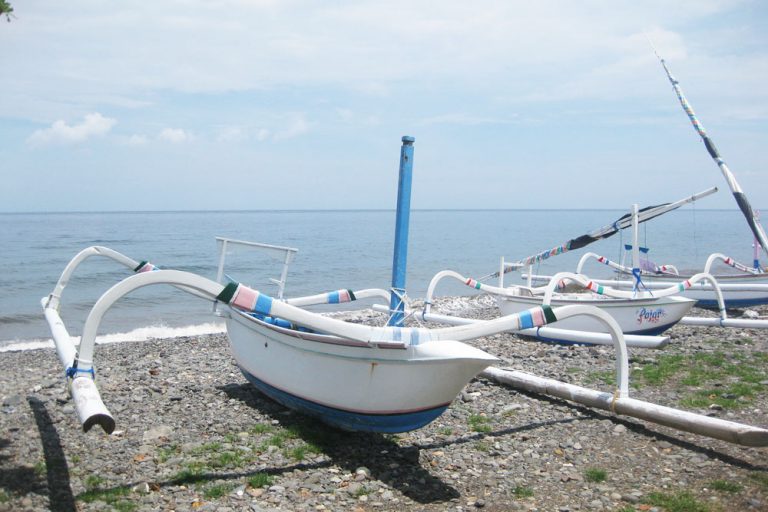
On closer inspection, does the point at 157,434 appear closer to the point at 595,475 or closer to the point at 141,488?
the point at 141,488

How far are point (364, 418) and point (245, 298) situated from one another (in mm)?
1882

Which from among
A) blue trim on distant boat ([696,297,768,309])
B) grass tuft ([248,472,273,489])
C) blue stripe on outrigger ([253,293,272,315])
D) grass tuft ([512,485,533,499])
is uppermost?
blue stripe on outrigger ([253,293,272,315])

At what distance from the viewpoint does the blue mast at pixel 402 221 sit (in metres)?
7.19

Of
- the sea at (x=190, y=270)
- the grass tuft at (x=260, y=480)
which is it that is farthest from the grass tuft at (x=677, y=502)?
the sea at (x=190, y=270)

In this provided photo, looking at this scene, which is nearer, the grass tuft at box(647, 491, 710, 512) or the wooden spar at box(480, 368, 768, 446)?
the grass tuft at box(647, 491, 710, 512)

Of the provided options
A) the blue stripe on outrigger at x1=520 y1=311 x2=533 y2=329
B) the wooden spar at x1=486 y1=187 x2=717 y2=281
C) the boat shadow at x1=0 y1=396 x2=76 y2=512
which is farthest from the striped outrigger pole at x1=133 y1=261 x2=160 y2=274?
the wooden spar at x1=486 y1=187 x2=717 y2=281

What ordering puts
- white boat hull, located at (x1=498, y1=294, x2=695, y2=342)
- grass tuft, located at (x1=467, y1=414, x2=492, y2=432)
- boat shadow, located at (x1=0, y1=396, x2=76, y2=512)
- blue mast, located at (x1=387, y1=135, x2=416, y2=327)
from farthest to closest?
1. white boat hull, located at (x1=498, y1=294, x2=695, y2=342)
2. grass tuft, located at (x1=467, y1=414, x2=492, y2=432)
3. blue mast, located at (x1=387, y1=135, x2=416, y2=327)
4. boat shadow, located at (x1=0, y1=396, x2=76, y2=512)

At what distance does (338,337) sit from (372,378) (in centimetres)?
53

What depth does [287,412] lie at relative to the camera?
26.5 ft

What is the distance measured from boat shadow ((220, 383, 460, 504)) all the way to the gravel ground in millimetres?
21

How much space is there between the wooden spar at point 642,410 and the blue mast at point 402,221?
2.54 metres

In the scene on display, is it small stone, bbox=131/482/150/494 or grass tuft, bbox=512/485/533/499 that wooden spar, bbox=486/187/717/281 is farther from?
small stone, bbox=131/482/150/494

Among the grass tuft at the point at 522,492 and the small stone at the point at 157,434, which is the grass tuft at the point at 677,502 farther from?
the small stone at the point at 157,434

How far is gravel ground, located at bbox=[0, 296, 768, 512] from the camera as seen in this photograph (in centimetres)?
555
